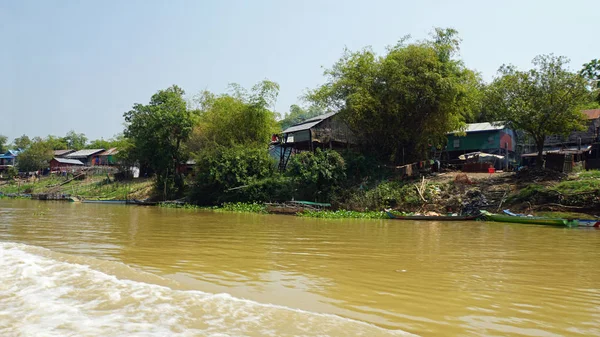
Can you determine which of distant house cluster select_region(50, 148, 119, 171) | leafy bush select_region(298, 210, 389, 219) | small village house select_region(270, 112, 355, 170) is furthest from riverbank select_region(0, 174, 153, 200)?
leafy bush select_region(298, 210, 389, 219)

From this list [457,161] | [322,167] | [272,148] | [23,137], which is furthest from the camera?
[23,137]

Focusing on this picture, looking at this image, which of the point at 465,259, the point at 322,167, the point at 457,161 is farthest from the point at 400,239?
the point at 457,161

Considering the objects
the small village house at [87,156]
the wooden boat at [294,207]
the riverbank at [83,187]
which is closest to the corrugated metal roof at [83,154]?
the small village house at [87,156]

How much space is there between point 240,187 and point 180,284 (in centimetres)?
2071

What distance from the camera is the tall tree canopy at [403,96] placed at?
2433 cm

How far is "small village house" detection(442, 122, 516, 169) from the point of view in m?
31.5

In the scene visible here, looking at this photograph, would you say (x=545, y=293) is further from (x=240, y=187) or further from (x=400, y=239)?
(x=240, y=187)

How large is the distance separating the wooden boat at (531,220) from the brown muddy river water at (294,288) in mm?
5594

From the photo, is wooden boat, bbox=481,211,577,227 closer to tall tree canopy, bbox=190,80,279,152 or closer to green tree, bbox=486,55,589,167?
green tree, bbox=486,55,589,167

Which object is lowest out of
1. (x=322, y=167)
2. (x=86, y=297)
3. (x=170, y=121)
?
(x=86, y=297)

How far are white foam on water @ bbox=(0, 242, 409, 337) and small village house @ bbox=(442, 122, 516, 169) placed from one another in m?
28.4

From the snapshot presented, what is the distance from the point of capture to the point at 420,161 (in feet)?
87.7

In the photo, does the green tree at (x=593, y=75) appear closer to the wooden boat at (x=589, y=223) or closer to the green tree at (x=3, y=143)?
the wooden boat at (x=589, y=223)

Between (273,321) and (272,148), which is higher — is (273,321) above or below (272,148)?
below
